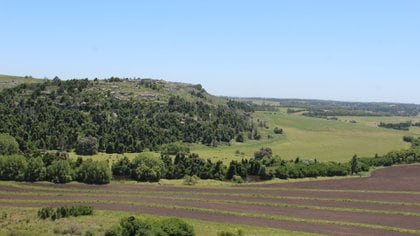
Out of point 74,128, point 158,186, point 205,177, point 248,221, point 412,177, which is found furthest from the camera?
point 74,128

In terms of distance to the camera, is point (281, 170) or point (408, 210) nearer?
point (408, 210)

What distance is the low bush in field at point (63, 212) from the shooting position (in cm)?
8491

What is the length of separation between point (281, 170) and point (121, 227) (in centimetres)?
7113

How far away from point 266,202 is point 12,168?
61.2 metres

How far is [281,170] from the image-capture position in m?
135

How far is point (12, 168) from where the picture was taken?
4663 inches

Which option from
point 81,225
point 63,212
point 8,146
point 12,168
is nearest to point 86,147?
point 8,146

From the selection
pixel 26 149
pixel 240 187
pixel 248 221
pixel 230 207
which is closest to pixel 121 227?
pixel 248 221

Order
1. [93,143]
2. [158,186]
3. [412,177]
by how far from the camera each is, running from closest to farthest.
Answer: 1. [158,186]
2. [412,177]
3. [93,143]

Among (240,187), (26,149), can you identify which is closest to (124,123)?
(26,149)

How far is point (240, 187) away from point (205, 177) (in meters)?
12.6

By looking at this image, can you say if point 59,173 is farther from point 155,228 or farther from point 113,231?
point 155,228

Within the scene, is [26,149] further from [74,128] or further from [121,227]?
[121,227]

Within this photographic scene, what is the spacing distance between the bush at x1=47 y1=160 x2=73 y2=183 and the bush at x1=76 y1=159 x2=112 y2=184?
2524 mm
